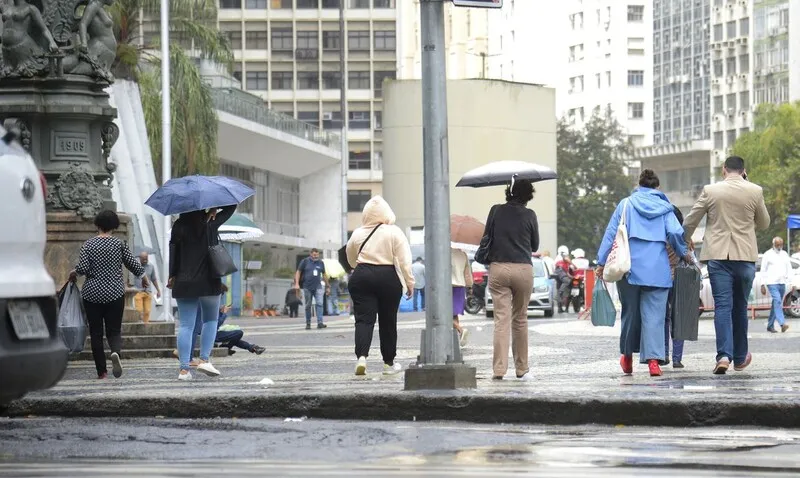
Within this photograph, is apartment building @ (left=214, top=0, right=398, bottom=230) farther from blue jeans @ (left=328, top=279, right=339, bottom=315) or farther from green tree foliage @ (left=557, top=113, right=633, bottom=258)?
blue jeans @ (left=328, top=279, right=339, bottom=315)

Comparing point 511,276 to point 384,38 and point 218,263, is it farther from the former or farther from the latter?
point 384,38

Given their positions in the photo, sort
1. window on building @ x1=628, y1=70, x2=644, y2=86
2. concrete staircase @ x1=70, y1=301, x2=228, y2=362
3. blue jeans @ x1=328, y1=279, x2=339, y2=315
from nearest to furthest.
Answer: concrete staircase @ x1=70, y1=301, x2=228, y2=362, blue jeans @ x1=328, y1=279, x2=339, y2=315, window on building @ x1=628, y1=70, x2=644, y2=86

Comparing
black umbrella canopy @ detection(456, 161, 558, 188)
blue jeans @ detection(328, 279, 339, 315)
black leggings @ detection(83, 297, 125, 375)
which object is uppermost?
black umbrella canopy @ detection(456, 161, 558, 188)

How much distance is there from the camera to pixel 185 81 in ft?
168

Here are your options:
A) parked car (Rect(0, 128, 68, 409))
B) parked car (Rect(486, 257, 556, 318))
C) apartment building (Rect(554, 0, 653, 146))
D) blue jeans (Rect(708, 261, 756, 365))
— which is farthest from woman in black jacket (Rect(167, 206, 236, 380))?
apartment building (Rect(554, 0, 653, 146))

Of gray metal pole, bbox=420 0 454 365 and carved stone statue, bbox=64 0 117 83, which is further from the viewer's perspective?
carved stone statue, bbox=64 0 117 83

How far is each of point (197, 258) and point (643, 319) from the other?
387 cm

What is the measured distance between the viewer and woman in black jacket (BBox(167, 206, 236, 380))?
1609 centimetres

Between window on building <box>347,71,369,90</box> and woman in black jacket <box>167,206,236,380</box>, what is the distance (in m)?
105

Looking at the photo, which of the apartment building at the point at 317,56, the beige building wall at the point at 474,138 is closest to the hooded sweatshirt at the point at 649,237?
the beige building wall at the point at 474,138

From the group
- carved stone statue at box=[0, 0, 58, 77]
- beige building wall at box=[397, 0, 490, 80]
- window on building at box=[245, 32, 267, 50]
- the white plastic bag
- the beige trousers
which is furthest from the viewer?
beige building wall at box=[397, 0, 490, 80]

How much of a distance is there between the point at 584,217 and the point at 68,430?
98541 mm

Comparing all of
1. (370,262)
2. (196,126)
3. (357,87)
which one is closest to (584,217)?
(357,87)

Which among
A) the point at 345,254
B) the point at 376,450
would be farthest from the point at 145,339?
the point at 376,450
